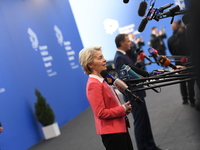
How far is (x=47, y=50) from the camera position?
9078 mm

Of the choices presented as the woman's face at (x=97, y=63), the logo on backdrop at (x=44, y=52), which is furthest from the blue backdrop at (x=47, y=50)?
the woman's face at (x=97, y=63)

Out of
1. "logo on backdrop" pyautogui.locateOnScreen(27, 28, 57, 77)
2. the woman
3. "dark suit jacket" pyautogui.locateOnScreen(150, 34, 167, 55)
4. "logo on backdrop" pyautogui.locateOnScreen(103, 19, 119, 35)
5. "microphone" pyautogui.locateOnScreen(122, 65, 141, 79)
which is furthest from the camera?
"logo on backdrop" pyautogui.locateOnScreen(103, 19, 119, 35)

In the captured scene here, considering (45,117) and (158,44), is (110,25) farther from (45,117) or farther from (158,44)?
(45,117)

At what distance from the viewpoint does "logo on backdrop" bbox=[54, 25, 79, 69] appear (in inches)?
391

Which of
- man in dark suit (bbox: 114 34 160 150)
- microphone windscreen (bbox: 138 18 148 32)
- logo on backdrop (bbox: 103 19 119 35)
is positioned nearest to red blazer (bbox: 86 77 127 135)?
microphone windscreen (bbox: 138 18 148 32)

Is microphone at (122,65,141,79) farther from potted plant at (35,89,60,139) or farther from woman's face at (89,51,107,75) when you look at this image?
potted plant at (35,89,60,139)

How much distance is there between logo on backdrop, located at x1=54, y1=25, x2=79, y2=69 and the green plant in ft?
8.79

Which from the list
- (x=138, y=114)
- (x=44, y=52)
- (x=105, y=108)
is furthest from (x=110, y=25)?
(x=105, y=108)

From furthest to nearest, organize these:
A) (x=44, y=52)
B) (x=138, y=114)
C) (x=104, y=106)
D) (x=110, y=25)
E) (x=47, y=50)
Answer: (x=110, y=25)
(x=47, y=50)
(x=44, y=52)
(x=138, y=114)
(x=104, y=106)

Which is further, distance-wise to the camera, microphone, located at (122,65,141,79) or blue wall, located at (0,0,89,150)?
blue wall, located at (0,0,89,150)

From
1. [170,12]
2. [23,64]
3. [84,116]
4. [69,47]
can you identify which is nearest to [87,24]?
[69,47]

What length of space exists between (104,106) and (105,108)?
2 centimetres

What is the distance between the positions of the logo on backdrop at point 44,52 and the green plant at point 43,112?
125 cm

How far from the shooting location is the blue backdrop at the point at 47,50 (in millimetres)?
7137
